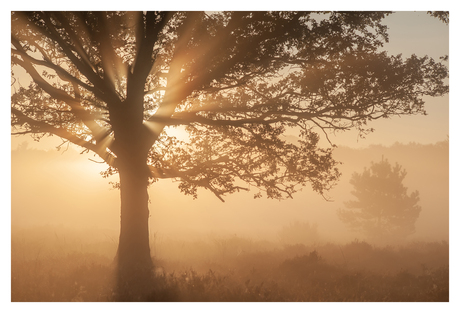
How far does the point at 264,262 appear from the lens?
12.0 metres

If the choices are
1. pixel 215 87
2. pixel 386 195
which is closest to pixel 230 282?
pixel 215 87

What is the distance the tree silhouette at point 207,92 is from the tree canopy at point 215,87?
4cm

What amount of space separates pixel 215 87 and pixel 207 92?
1.39 feet

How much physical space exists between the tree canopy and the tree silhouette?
0.12ft

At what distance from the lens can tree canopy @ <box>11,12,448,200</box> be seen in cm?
952

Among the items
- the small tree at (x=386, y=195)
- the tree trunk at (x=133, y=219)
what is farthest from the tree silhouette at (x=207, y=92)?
the small tree at (x=386, y=195)

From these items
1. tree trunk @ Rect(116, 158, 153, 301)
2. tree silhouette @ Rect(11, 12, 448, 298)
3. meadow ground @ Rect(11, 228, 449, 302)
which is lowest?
meadow ground @ Rect(11, 228, 449, 302)

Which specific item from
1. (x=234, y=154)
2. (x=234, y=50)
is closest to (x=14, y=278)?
(x=234, y=154)

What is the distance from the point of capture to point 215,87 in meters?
10.4

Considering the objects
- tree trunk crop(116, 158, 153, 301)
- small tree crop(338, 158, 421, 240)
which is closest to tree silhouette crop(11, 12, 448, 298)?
tree trunk crop(116, 158, 153, 301)

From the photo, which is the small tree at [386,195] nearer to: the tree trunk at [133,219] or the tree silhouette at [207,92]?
the tree silhouette at [207,92]

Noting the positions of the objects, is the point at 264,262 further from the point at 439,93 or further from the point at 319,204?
the point at 319,204

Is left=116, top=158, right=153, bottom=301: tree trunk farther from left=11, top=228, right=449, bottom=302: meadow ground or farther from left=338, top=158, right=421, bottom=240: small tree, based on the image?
left=338, top=158, right=421, bottom=240: small tree
